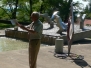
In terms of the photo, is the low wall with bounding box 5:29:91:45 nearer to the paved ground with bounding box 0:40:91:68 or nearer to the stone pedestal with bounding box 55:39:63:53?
the stone pedestal with bounding box 55:39:63:53

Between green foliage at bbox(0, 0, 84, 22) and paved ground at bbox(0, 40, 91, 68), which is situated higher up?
green foliage at bbox(0, 0, 84, 22)

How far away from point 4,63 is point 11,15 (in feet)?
87.0

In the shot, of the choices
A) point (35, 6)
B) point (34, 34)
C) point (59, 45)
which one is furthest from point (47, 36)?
point (35, 6)

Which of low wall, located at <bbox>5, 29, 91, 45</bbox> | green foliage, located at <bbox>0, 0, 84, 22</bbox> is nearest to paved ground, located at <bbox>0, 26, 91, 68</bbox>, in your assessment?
low wall, located at <bbox>5, 29, 91, 45</bbox>

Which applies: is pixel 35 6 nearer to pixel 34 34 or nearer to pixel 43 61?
pixel 43 61

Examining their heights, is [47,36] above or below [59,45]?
below

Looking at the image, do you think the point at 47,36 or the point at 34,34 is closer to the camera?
the point at 34,34

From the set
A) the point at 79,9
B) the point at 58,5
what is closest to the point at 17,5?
the point at 58,5

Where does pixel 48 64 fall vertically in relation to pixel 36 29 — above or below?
below

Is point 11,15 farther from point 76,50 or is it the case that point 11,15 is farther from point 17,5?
point 76,50

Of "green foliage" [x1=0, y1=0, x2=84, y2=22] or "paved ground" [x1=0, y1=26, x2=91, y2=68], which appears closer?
"paved ground" [x1=0, y1=26, x2=91, y2=68]

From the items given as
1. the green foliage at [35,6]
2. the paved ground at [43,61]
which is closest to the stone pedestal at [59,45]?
the paved ground at [43,61]

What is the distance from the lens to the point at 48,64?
26.2 ft

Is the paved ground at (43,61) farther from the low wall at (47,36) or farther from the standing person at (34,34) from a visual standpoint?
the low wall at (47,36)
